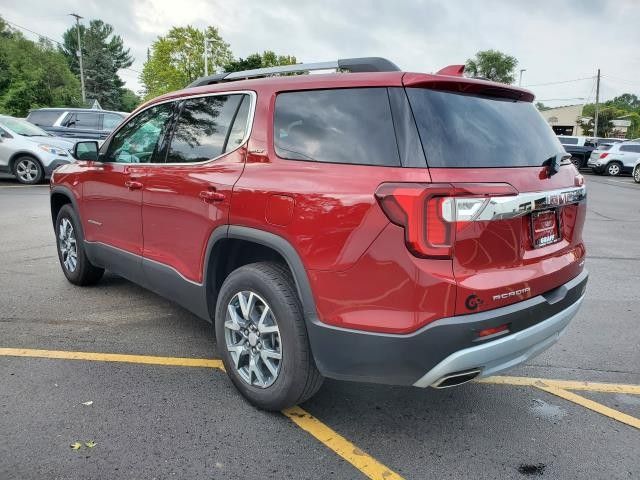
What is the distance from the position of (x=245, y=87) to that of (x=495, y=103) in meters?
1.46

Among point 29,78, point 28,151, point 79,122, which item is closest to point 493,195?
point 28,151

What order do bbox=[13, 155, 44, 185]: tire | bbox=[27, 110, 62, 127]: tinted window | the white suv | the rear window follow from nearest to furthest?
the rear window
bbox=[13, 155, 44, 185]: tire
bbox=[27, 110, 62, 127]: tinted window
the white suv

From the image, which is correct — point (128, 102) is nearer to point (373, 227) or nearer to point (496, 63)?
point (496, 63)

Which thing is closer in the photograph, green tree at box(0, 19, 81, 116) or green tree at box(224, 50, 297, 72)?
green tree at box(0, 19, 81, 116)

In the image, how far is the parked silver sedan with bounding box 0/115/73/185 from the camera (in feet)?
40.6

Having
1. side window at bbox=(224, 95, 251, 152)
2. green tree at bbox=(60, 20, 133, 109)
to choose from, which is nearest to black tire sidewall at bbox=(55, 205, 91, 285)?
side window at bbox=(224, 95, 251, 152)

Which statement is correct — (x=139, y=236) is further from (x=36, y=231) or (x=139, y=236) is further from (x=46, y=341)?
(x=36, y=231)

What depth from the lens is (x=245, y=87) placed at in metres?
3.14

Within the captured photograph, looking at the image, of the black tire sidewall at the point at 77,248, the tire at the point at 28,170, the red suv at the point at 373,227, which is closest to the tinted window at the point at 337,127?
the red suv at the point at 373,227

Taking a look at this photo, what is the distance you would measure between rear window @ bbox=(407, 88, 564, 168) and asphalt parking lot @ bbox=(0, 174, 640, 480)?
1.43m

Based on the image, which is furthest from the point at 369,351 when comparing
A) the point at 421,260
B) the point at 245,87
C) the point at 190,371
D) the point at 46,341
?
the point at 46,341

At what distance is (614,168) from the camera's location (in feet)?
77.1

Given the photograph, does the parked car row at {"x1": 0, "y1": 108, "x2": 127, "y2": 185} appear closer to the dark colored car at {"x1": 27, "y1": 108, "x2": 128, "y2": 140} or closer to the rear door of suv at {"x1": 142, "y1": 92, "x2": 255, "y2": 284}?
the dark colored car at {"x1": 27, "y1": 108, "x2": 128, "y2": 140}

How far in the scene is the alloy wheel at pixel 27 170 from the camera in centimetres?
1262
